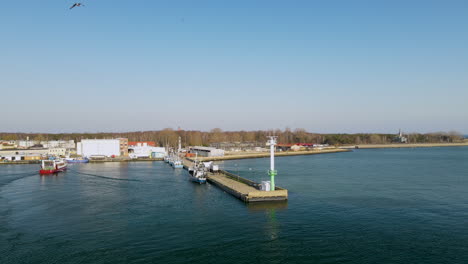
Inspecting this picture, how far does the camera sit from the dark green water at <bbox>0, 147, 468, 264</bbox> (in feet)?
43.6

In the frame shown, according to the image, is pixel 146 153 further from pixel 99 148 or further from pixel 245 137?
pixel 245 137

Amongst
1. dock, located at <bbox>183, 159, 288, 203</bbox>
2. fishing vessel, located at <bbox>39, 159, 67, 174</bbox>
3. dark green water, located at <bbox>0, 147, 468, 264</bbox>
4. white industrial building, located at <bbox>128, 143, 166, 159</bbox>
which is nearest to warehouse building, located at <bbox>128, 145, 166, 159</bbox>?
white industrial building, located at <bbox>128, 143, 166, 159</bbox>

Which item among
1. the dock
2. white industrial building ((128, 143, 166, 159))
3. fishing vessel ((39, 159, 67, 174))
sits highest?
white industrial building ((128, 143, 166, 159))

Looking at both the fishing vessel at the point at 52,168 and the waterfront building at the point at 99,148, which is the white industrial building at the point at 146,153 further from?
the fishing vessel at the point at 52,168

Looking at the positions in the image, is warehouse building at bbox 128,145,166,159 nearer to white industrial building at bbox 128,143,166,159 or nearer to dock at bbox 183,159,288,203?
white industrial building at bbox 128,143,166,159

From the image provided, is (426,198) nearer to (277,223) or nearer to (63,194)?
(277,223)

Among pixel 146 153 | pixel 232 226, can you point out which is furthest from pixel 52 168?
pixel 232 226

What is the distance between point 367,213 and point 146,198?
14505 millimetres

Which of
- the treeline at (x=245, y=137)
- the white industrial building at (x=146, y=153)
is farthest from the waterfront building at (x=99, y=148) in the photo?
the treeline at (x=245, y=137)

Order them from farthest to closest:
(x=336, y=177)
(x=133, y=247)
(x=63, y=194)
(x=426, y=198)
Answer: (x=336, y=177) → (x=63, y=194) → (x=426, y=198) → (x=133, y=247)

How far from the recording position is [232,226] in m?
17.1

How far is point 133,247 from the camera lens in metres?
14.1

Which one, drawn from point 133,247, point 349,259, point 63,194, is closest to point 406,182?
point 349,259

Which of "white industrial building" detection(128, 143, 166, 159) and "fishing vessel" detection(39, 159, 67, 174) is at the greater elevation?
"white industrial building" detection(128, 143, 166, 159)
